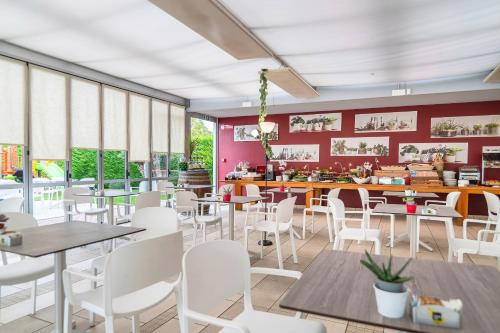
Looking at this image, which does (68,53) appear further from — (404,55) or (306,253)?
(404,55)

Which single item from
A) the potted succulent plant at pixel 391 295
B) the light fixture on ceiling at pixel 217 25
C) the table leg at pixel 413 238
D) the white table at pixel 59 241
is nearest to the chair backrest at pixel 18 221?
the white table at pixel 59 241

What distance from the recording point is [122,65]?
5.71 meters

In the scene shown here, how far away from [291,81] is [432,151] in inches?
170

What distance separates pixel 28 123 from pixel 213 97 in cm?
434

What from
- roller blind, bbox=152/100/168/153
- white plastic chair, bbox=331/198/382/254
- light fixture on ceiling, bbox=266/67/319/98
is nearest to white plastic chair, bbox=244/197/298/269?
white plastic chair, bbox=331/198/382/254

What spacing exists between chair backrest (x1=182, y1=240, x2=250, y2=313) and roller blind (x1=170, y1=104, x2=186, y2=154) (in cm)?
683

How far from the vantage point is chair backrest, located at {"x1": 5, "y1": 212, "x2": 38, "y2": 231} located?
267 cm

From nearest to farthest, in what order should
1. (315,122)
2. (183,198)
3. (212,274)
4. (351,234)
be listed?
(212,274) → (351,234) → (183,198) → (315,122)

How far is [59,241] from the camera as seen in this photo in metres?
2.15

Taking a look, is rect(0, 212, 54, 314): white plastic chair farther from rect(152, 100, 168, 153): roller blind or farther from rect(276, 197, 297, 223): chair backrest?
rect(152, 100, 168, 153): roller blind

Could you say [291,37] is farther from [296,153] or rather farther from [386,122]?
[296,153]

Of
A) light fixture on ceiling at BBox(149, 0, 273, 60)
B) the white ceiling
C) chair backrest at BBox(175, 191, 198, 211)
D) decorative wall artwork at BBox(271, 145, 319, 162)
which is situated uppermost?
the white ceiling

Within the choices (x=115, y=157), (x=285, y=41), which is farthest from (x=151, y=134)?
(x=285, y=41)

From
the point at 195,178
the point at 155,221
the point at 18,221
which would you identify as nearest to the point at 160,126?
the point at 195,178
